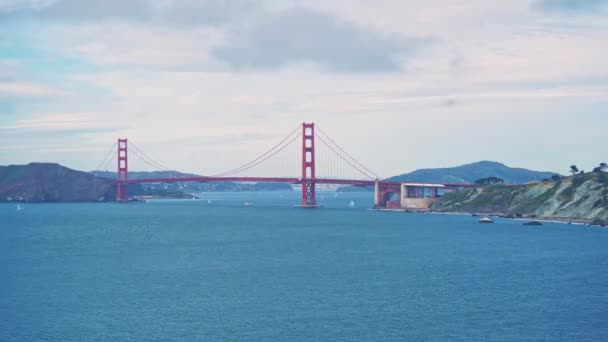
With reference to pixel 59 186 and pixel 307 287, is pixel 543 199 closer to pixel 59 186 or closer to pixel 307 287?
pixel 307 287

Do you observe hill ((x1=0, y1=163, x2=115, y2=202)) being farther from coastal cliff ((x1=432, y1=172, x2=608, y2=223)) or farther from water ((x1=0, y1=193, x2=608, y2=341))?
water ((x1=0, y1=193, x2=608, y2=341))

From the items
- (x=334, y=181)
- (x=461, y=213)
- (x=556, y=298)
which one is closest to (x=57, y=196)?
(x=334, y=181)

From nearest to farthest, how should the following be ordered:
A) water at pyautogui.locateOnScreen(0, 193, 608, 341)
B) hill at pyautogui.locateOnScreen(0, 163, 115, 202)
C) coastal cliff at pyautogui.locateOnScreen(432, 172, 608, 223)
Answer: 1. water at pyautogui.locateOnScreen(0, 193, 608, 341)
2. coastal cliff at pyautogui.locateOnScreen(432, 172, 608, 223)
3. hill at pyautogui.locateOnScreen(0, 163, 115, 202)

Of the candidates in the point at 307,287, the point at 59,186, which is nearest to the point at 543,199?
the point at 307,287

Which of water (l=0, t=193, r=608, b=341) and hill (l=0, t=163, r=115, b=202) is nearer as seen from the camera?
water (l=0, t=193, r=608, b=341)

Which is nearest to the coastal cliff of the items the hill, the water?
the water

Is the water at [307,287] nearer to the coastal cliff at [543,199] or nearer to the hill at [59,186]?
the coastal cliff at [543,199]

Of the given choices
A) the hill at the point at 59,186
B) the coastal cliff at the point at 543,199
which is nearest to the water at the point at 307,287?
the coastal cliff at the point at 543,199
